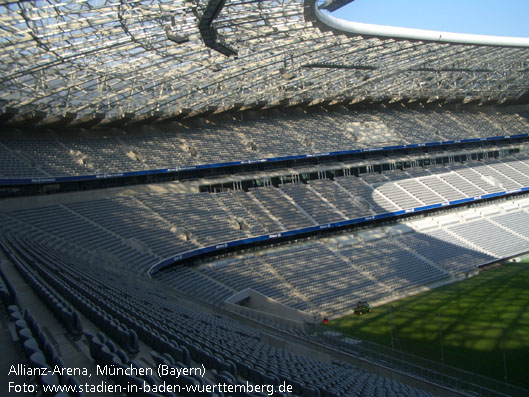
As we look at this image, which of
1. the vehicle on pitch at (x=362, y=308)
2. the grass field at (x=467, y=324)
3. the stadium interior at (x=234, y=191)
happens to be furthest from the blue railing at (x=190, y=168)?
the grass field at (x=467, y=324)

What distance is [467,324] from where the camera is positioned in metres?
22.7

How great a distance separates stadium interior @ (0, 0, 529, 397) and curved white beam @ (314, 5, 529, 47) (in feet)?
1.76

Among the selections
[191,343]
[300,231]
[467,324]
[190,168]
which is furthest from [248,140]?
[191,343]

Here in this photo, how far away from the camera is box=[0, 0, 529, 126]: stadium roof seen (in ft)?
67.9

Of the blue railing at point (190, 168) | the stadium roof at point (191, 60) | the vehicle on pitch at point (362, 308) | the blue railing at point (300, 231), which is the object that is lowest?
the vehicle on pitch at point (362, 308)

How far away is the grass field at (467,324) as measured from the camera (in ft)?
59.8

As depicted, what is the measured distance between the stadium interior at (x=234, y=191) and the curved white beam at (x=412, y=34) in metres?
0.54

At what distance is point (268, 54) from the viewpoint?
3098cm

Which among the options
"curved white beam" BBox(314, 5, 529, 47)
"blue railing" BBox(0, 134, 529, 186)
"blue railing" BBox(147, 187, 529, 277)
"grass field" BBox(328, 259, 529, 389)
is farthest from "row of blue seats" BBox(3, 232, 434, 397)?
"curved white beam" BBox(314, 5, 529, 47)

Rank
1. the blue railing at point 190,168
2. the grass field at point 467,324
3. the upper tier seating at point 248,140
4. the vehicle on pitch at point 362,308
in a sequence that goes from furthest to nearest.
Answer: the upper tier seating at point 248,140 → the blue railing at point 190,168 → the vehicle on pitch at point 362,308 → the grass field at point 467,324

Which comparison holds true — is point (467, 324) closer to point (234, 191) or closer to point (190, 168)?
point (234, 191)

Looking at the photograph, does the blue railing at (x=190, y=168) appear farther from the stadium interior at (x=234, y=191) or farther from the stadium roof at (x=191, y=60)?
the stadium roof at (x=191, y=60)

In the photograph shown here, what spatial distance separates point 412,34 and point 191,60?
13.6 meters

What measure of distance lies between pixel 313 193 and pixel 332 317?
1548cm
